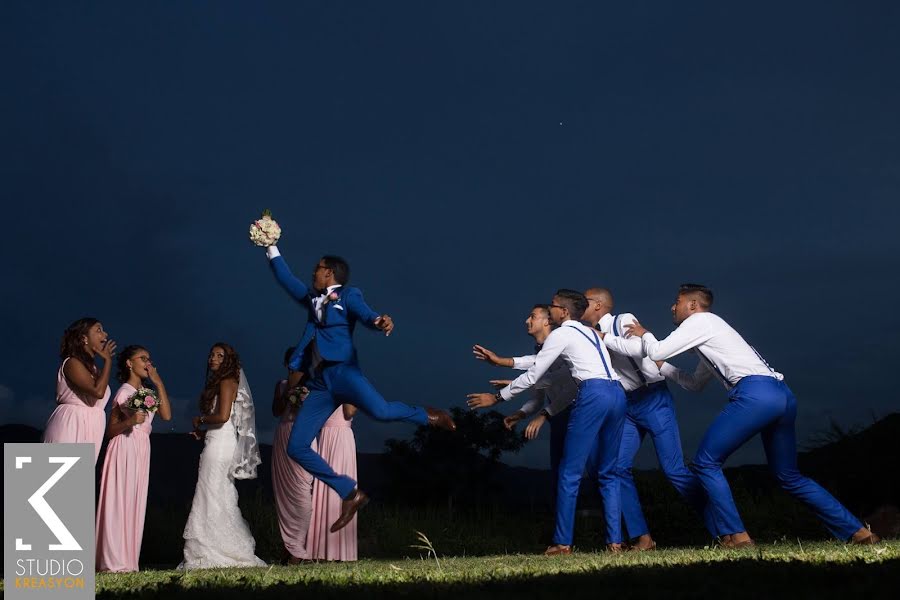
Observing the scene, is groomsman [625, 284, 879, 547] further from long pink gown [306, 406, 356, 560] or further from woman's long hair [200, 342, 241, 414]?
woman's long hair [200, 342, 241, 414]

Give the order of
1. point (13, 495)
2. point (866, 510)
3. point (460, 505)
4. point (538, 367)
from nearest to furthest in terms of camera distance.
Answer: point (13, 495), point (538, 367), point (866, 510), point (460, 505)

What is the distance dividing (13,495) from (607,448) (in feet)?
19.3

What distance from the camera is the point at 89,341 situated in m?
10.4

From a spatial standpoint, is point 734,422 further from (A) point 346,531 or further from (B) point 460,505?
(B) point 460,505

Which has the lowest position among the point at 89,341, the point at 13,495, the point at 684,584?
the point at 684,584

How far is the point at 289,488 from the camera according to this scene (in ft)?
38.7

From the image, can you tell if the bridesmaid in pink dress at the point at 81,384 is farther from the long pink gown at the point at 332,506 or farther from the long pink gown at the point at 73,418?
the long pink gown at the point at 332,506

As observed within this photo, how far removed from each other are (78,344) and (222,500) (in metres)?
2.52

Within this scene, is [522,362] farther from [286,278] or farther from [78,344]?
[78,344]

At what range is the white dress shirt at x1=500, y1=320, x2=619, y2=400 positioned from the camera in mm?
10102

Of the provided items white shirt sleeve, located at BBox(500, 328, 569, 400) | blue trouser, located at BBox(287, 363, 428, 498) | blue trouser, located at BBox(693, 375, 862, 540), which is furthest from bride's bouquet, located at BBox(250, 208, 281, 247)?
blue trouser, located at BBox(693, 375, 862, 540)

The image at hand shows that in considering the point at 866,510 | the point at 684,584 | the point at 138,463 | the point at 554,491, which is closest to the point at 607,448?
the point at 554,491

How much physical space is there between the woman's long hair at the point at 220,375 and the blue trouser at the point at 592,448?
396cm

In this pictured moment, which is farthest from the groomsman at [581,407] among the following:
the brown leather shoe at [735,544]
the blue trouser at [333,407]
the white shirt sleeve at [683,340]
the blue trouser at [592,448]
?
the blue trouser at [333,407]
